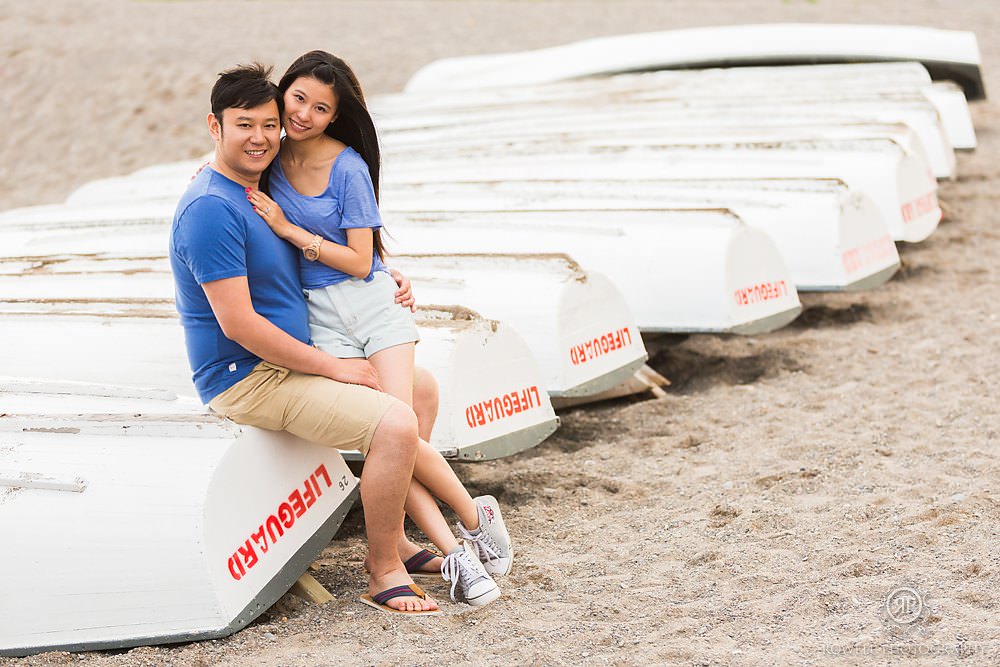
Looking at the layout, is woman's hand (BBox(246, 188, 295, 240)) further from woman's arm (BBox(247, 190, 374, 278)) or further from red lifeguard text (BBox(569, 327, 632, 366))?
red lifeguard text (BBox(569, 327, 632, 366))

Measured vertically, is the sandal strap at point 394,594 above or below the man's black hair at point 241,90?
below

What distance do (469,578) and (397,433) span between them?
1.54 feet

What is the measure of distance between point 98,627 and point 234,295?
0.89 metres

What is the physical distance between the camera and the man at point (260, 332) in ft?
9.11

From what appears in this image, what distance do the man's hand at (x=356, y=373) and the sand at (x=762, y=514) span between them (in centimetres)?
61

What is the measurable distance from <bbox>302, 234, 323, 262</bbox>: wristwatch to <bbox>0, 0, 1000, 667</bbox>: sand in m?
0.93

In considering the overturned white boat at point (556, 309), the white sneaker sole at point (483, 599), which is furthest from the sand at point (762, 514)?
the overturned white boat at point (556, 309)

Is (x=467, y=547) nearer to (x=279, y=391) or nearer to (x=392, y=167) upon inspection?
(x=279, y=391)

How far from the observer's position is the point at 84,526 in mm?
2873

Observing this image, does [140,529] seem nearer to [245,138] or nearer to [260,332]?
[260,332]

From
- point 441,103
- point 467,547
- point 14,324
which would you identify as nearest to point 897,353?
point 467,547

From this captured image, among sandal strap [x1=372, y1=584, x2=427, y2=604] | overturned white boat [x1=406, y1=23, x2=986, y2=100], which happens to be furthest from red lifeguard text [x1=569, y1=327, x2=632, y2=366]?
overturned white boat [x1=406, y1=23, x2=986, y2=100]

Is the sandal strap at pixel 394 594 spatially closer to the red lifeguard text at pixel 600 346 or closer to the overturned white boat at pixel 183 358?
the overturned white boat at pixel 183 358

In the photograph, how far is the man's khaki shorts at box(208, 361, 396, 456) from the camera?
2920mm
